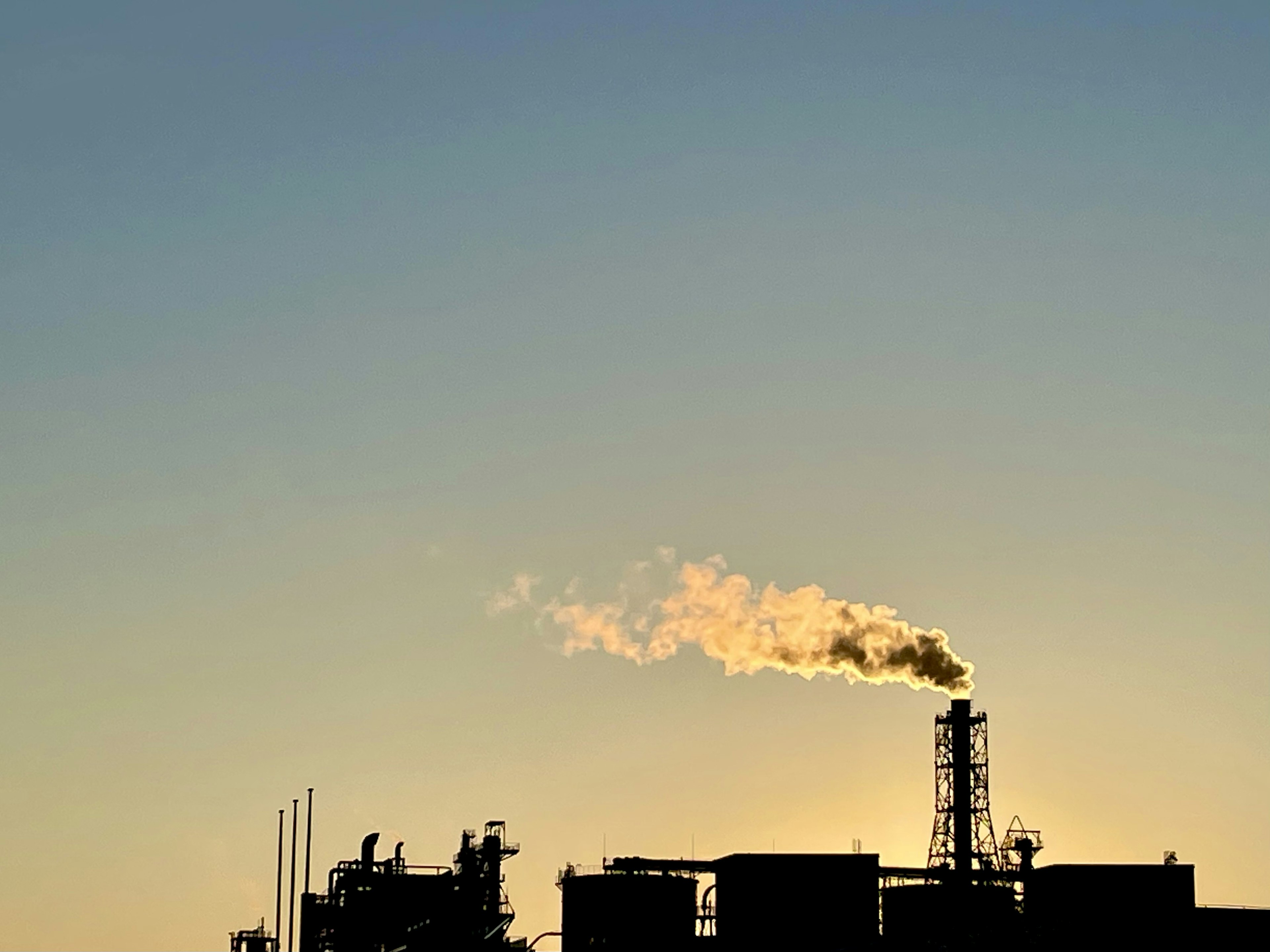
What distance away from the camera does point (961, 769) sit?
12125 cm

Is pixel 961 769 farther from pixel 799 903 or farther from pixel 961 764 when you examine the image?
pixel 799 903

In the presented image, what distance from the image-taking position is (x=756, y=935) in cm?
10962

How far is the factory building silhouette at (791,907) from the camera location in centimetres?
10138

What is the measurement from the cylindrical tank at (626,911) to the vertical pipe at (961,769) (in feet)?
44.4

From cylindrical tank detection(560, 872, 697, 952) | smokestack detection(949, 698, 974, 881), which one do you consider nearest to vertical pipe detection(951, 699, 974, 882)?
smokestack detection(949, 698, 974, 881)

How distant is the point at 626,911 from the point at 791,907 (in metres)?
8.18

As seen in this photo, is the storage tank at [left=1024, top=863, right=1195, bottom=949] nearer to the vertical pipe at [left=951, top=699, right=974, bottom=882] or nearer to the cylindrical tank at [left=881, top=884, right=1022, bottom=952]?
the cylindrical tank at [left=881, top=884, right=1022, bottom=952]

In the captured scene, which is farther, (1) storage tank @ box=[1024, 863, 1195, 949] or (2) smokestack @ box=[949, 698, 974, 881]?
(2) smokestack @ box=[949, 698, 974, 881]

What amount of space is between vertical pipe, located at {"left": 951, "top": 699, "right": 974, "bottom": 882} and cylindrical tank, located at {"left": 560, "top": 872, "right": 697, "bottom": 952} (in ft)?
44.4

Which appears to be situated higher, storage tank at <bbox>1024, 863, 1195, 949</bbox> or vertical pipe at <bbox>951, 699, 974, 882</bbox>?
vertical pipe at <bbox>951, 699, 974, 882</bbox>

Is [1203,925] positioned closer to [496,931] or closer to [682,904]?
[682,904]

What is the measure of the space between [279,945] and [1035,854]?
3625cm

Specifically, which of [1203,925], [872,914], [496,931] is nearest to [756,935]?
[872,914]

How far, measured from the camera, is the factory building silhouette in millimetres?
101375
